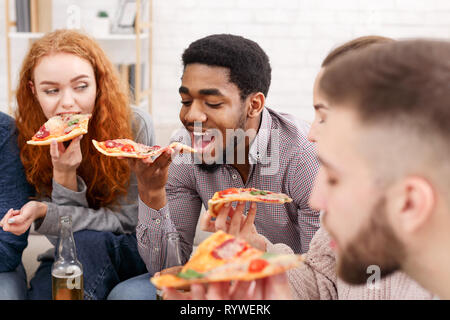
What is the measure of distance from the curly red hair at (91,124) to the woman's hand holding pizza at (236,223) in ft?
2.43

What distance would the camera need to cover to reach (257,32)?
4.21 metres

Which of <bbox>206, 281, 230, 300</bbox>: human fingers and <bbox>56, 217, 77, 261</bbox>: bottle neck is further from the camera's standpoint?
<bbox>56, 217, 77, 261</bbox>: bottle neck

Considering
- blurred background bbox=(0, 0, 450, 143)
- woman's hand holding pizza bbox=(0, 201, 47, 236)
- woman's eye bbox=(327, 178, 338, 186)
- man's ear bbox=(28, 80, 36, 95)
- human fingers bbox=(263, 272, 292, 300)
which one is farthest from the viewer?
blurred background bbox=(0, 0, 450, 143)

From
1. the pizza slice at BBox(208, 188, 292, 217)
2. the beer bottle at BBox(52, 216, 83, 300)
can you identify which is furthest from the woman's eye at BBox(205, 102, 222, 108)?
the beer bottle at BBox(52, 216, 83, 300)

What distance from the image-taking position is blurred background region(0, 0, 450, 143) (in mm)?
4102

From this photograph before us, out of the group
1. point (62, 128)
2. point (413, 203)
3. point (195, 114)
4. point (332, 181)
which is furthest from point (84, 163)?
point (413, 203)

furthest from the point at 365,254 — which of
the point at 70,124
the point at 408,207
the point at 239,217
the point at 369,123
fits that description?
the point at 70,124

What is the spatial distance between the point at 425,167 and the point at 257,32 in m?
3.52

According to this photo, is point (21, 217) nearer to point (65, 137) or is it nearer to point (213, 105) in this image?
point (65, 137)

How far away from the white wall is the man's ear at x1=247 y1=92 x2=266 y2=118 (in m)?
2.17

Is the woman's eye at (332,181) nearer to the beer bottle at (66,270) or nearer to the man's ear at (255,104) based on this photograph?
the beer bottle at (66,270)

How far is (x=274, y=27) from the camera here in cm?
420

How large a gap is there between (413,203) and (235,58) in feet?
3.95

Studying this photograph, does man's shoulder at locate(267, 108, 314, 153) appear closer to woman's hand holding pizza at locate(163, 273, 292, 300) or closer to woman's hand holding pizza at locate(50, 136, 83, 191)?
woman's hand holding pizza at locate(50, 136, 83, 191)
